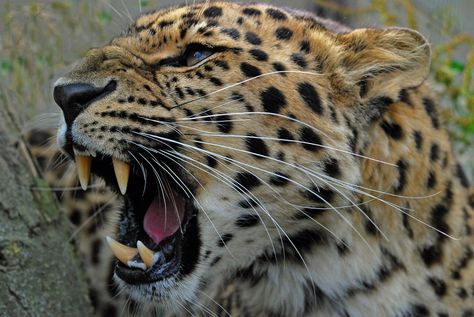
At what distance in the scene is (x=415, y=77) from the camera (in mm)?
4121

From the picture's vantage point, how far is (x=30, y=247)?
4.42 m

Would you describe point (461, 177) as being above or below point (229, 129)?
below

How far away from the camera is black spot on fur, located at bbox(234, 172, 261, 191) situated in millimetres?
3975


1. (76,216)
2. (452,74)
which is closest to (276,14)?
(76,216)

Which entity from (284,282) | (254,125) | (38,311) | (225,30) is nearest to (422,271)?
(284,282)

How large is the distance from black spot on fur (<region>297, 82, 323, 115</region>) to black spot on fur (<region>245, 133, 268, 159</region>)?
27 centimetres

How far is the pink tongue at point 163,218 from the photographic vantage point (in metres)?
4.11

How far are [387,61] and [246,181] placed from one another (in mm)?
864

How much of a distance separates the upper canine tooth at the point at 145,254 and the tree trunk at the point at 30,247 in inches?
27.5

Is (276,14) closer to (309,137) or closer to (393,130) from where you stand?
(309,137)

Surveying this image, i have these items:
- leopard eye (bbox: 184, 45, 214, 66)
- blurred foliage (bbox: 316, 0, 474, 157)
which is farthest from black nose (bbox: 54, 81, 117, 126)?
blurred foliage (bbox: 316, 0, 474, 157)

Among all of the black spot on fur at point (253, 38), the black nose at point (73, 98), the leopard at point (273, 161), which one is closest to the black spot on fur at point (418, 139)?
the leopard at point (273, 161)

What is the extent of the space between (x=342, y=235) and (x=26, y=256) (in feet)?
5.05

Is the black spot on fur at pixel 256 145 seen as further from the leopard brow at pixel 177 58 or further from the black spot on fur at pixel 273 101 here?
the leopard brow at pixel 177 58
